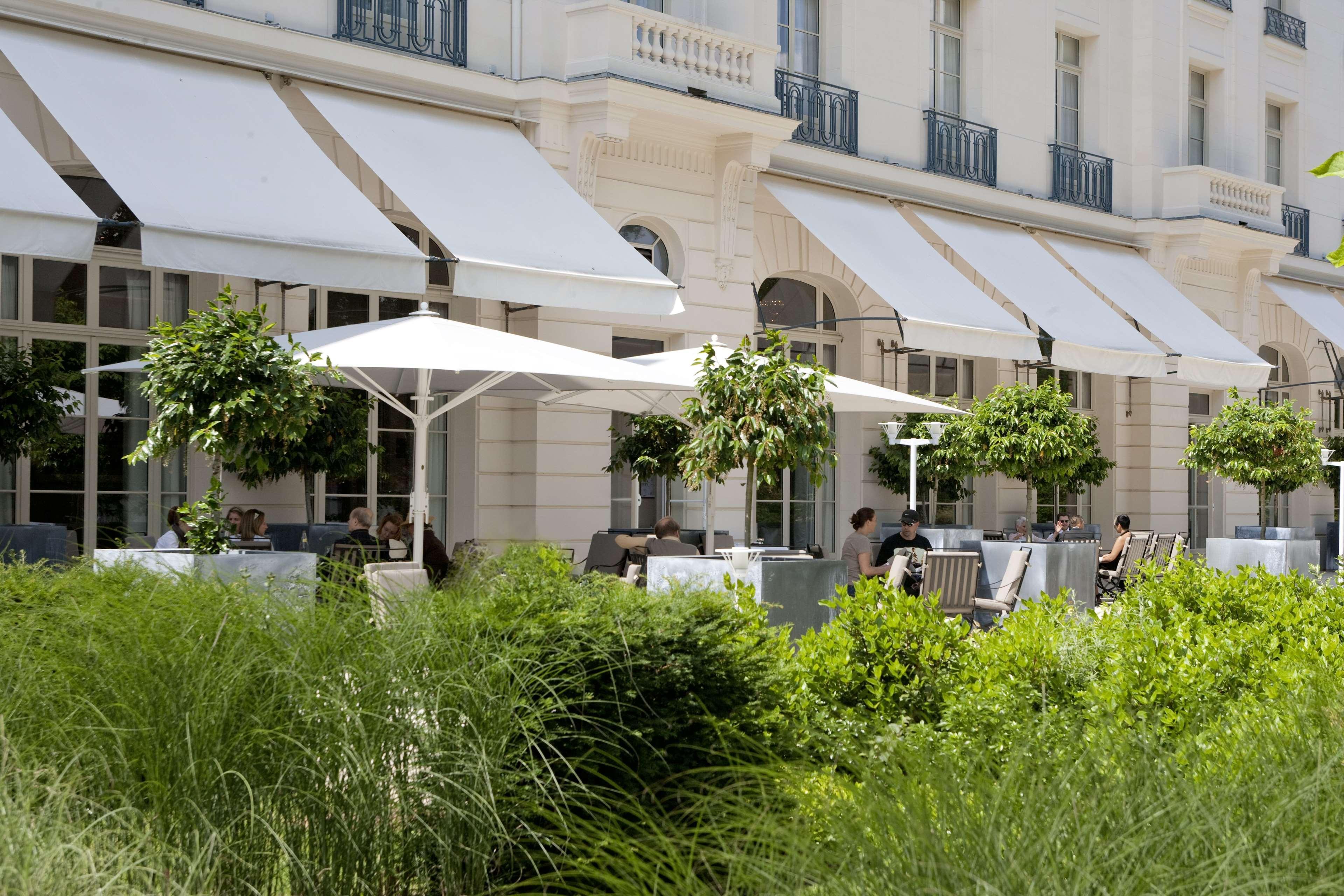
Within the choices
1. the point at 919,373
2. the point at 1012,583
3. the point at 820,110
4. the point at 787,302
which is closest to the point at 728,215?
the point at 820,110

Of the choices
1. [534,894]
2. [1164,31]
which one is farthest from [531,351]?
[1164,31]

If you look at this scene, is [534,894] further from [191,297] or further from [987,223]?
[987,223]

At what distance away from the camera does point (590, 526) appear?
14461 mm

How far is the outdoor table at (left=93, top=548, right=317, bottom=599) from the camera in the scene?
514 cm

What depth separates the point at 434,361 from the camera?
30.1 ft

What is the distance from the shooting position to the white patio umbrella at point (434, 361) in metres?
9.20

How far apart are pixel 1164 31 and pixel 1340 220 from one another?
20.0ft

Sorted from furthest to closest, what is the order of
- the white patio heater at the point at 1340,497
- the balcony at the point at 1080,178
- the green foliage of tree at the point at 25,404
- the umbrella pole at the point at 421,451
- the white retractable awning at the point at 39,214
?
1. the balcony at the point at 1080,178
2. the white patio heater at the point at 1340,497
3. the green foliage of tree at the point at 25,404
4. the umbrella pole at the point at 421,451
5. the white retractable awning at the point at 39,214

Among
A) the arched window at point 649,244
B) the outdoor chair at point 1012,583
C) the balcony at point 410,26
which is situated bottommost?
the outdoor chair at point 1012,583

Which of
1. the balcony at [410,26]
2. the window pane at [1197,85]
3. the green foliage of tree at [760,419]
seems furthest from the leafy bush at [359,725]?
the window pane at [1197,85]

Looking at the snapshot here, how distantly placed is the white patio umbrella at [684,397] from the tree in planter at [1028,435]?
2342 mm

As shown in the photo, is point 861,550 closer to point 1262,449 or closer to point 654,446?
point 654,446

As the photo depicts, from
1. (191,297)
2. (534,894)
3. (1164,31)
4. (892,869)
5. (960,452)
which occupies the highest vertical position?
(1164,31)

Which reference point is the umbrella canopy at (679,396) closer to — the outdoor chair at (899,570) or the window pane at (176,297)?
the outdoor chair at (899,570)
